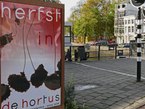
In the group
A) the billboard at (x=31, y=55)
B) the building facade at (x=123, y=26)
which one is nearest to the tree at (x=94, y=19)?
the building facade at (x=123, y=26)

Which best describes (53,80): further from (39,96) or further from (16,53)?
(16,53)

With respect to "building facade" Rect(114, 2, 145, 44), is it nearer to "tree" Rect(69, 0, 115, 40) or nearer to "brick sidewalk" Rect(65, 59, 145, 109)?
"tree" Rect(69, 0, 115, 40)

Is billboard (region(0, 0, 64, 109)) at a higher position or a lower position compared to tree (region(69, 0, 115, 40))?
lower

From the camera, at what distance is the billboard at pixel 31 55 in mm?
4379

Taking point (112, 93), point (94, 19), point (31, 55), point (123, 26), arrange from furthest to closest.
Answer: point (123, 26) → point (94, 19) → point (112, 93) → point (31, 55)

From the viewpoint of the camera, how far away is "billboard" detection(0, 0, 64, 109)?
438 cm

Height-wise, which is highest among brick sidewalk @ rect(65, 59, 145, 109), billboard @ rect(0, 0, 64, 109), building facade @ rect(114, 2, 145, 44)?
building facade @ rect(114, 2, 145, 44)

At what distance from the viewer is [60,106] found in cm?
521

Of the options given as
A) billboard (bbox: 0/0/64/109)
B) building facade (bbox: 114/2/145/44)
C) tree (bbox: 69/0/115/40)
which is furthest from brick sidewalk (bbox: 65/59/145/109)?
building facade (bbox: 114/2/145/44)

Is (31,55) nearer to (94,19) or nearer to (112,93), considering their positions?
(112,93)

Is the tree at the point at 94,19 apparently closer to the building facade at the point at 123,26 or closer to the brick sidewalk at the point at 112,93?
the building facade at the point at 123,26

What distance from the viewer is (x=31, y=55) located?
4.67 meters

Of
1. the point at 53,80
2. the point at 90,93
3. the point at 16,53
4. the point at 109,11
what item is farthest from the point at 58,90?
the point at 109,11

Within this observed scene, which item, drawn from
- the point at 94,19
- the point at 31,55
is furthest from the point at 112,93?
the point at 94,19
